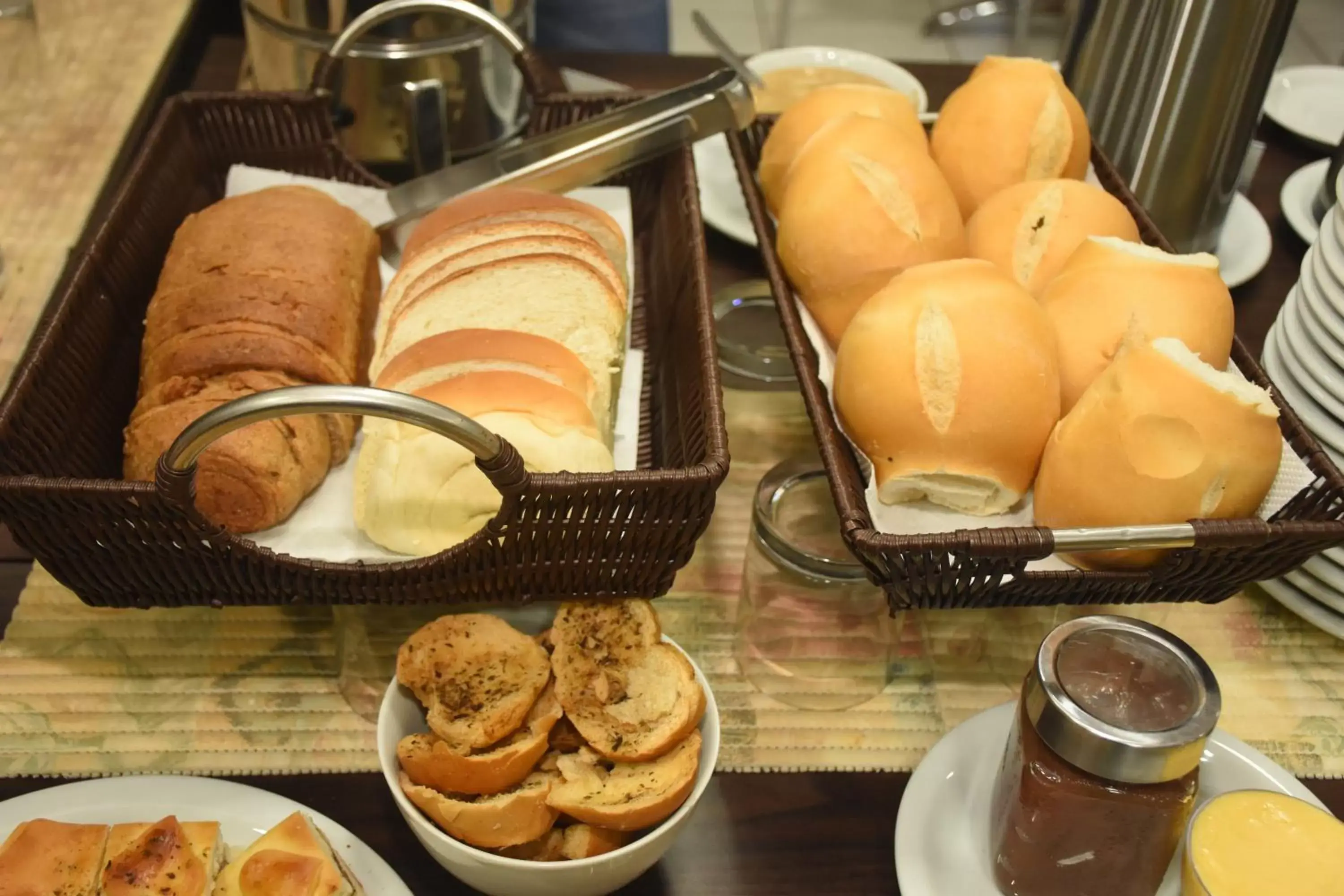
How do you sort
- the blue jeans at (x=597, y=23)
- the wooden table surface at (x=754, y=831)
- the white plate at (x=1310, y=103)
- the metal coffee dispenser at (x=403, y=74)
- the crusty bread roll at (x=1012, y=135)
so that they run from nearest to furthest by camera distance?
the wooden table surface at (x=754, y=831) < the crusty bread roll at (x=1012, y=135) < the metal coffee dispenser at (x=403, y=74) < the white plate at (x=1310, y=103) < the blue jeans at (x=597, y=23)

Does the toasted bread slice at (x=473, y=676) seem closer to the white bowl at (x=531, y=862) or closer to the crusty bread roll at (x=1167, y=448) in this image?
the white bowl at (x=531, y=862)

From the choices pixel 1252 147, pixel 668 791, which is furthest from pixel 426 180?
pixel 1252 147

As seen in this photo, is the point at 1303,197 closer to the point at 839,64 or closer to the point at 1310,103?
the point at 1310,103

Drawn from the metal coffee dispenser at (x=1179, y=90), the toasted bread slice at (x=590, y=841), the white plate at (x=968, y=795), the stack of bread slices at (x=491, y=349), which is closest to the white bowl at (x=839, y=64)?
the metal coffee dispenser at (x=1179, y=90)

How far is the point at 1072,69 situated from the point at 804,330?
0.54 meters

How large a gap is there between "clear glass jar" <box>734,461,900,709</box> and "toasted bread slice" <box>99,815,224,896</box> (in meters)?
0.37

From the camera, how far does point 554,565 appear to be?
2.21ft

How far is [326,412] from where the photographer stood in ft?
1.86

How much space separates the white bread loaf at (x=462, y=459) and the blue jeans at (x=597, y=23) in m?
1.05

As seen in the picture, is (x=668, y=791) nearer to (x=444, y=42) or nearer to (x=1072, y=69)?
(x=444, y=42)

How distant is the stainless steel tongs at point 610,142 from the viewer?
927 mm

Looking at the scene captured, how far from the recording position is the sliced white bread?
0.74m

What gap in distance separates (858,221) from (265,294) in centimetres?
45

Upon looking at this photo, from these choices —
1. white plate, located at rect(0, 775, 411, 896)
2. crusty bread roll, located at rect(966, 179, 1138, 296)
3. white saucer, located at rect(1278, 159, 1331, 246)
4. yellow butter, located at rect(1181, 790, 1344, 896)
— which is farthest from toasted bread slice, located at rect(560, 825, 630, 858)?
white saucer, located at rect(1278, 159, 1331, 246)
